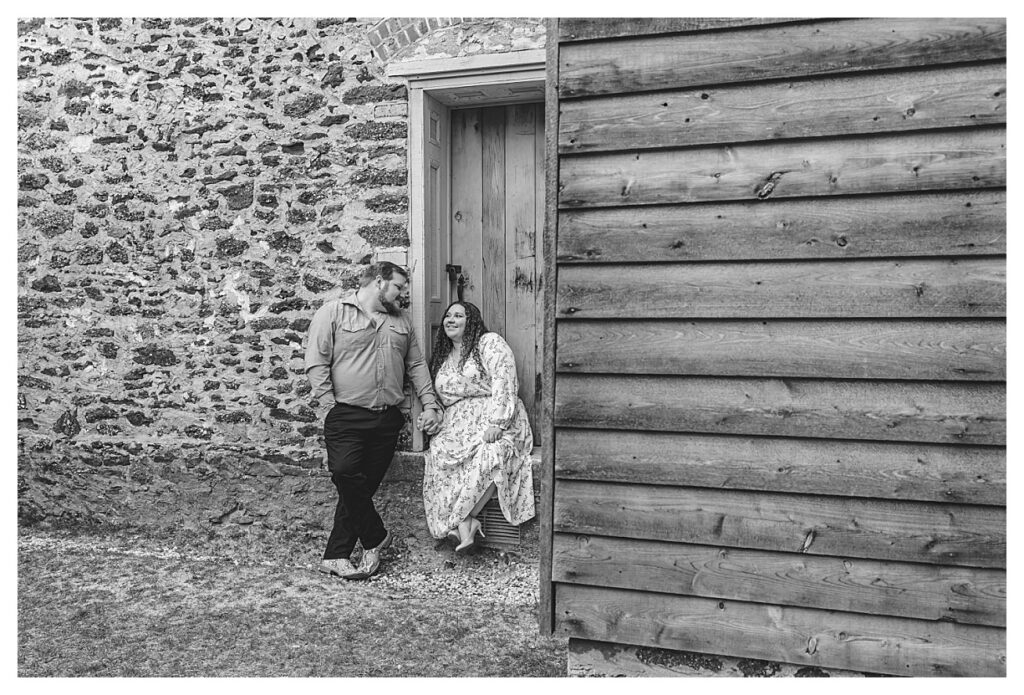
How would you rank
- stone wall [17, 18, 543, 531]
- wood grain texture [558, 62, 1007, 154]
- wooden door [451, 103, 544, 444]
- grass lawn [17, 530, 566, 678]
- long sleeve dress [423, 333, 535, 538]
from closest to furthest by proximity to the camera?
wood grain texture [558, 62, 1007, 154] → grass lawn [17, 530, 566, 678] → long sleeve dress [423, 333, 535, 538] → stone wall [17, 18, 543, 531] → wooden door [451, 103, 544, 444]

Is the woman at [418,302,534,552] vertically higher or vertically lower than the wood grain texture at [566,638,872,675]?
higher

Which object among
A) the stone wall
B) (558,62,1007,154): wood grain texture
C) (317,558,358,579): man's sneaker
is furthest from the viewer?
the stone wall

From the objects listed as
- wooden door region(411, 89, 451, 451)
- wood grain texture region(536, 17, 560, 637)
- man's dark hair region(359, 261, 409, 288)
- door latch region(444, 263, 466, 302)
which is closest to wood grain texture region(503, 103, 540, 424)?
door latch region(444, 263, 466, 302)

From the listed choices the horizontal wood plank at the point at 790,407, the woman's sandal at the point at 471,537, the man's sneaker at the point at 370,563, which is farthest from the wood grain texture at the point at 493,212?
the horizontal wood plank at the point at 790,407

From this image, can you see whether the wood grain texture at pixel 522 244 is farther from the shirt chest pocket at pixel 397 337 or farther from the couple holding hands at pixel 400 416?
the shirt chest pocket at pixel 397 337

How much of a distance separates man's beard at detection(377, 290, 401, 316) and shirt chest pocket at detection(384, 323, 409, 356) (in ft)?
0.25

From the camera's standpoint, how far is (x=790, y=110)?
2787mm

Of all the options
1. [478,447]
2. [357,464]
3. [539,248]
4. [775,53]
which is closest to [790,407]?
[775,53]

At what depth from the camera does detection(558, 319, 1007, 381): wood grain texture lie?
2.66 meters

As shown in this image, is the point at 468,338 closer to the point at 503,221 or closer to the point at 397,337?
the point at 397,337

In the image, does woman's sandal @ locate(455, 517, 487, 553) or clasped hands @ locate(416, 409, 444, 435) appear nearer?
woman's sandal @ locate(455, 517, 487, 553)

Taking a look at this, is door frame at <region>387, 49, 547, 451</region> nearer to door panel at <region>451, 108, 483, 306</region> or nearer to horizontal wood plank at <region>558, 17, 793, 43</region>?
door panel at <region>451, 108, 483, 306</region>

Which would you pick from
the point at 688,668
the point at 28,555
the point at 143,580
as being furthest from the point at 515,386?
the point at 28,555

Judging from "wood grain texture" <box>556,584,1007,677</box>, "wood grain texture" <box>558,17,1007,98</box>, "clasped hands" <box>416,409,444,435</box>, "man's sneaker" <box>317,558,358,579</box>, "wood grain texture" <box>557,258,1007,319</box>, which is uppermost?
"wood grain texture" <box>558,17,1007,98</box>
